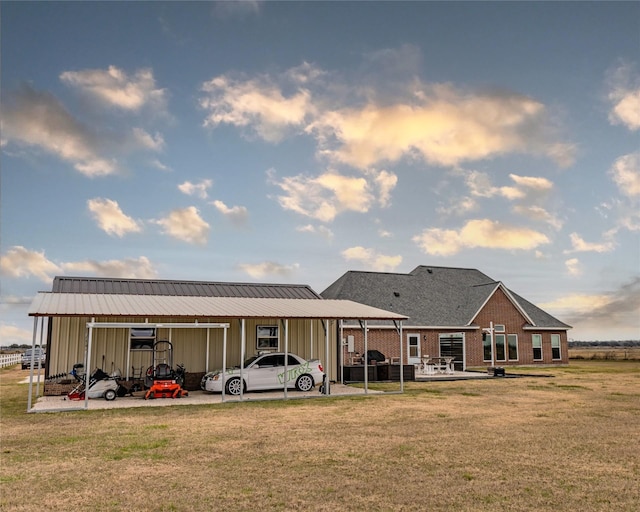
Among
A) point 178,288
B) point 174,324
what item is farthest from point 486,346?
point 174,324

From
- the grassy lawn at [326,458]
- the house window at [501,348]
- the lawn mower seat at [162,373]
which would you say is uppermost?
the house window at [501,348]

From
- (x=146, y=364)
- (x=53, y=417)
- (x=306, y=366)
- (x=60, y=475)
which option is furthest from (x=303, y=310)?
(x=60, y=475)

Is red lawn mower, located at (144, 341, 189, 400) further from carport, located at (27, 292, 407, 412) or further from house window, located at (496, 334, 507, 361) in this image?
house window, located at (496, 334, 507, 361)

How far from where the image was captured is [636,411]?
16.0 metres

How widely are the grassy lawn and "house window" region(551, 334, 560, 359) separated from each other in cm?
2574

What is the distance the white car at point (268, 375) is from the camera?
781 inches

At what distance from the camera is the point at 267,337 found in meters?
23.8

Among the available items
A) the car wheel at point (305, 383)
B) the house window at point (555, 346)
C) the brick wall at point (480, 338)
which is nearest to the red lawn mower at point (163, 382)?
the car wheel at point (305, 383)

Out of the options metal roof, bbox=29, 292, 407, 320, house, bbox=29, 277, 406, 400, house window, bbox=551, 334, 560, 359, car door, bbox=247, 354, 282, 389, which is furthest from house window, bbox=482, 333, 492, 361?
car door, bbox=247, 354, 282, 389

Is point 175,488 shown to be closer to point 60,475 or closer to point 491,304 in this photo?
point 60,475

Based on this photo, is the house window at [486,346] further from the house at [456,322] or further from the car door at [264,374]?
the car door at [264,374]

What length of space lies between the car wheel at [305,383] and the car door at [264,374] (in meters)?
0.84

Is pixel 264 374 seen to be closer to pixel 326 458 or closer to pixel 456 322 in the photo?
pixel 326 458

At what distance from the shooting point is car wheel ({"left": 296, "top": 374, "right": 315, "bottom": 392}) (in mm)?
20906
